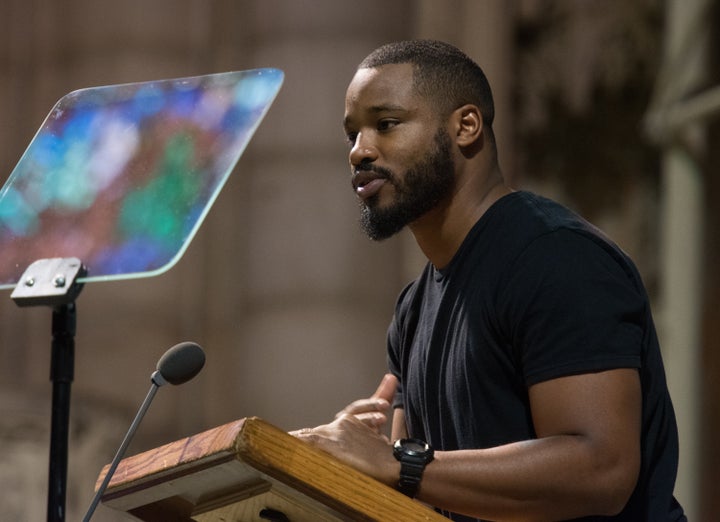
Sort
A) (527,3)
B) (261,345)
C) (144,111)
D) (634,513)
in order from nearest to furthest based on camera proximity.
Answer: (144,111) → (634,513) → (261,345) → (527,3)

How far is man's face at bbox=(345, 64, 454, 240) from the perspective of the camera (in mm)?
2410

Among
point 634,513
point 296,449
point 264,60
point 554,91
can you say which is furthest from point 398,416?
point 554,91

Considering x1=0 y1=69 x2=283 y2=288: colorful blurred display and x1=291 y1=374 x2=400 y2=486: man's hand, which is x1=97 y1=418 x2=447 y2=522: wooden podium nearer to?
x1=291 y1=374 x2=400 y2=486: man's hand

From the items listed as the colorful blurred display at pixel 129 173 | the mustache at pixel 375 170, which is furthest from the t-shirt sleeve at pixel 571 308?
the colorful blurred display at pixel 129 173

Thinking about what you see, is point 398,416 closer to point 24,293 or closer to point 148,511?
point 148,511

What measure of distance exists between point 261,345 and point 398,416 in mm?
2420

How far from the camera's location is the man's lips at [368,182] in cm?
242

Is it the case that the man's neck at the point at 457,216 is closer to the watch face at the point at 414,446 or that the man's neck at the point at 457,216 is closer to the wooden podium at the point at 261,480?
the watch face at the point at 414,446

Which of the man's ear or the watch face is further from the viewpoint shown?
the man's ear

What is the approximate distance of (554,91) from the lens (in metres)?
5.73

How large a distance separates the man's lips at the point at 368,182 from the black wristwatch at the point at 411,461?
0.59 m

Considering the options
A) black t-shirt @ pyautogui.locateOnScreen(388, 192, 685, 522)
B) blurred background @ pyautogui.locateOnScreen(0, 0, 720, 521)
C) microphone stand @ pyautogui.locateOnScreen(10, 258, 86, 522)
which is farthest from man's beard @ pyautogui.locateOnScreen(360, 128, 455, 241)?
blurred background @ pyautogui.locateOnScreen(0, 0, 720, 521)

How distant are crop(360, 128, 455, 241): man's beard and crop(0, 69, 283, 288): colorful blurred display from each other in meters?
0.51

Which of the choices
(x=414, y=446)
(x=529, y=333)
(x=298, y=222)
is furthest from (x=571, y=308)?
(x=298, y=222)
